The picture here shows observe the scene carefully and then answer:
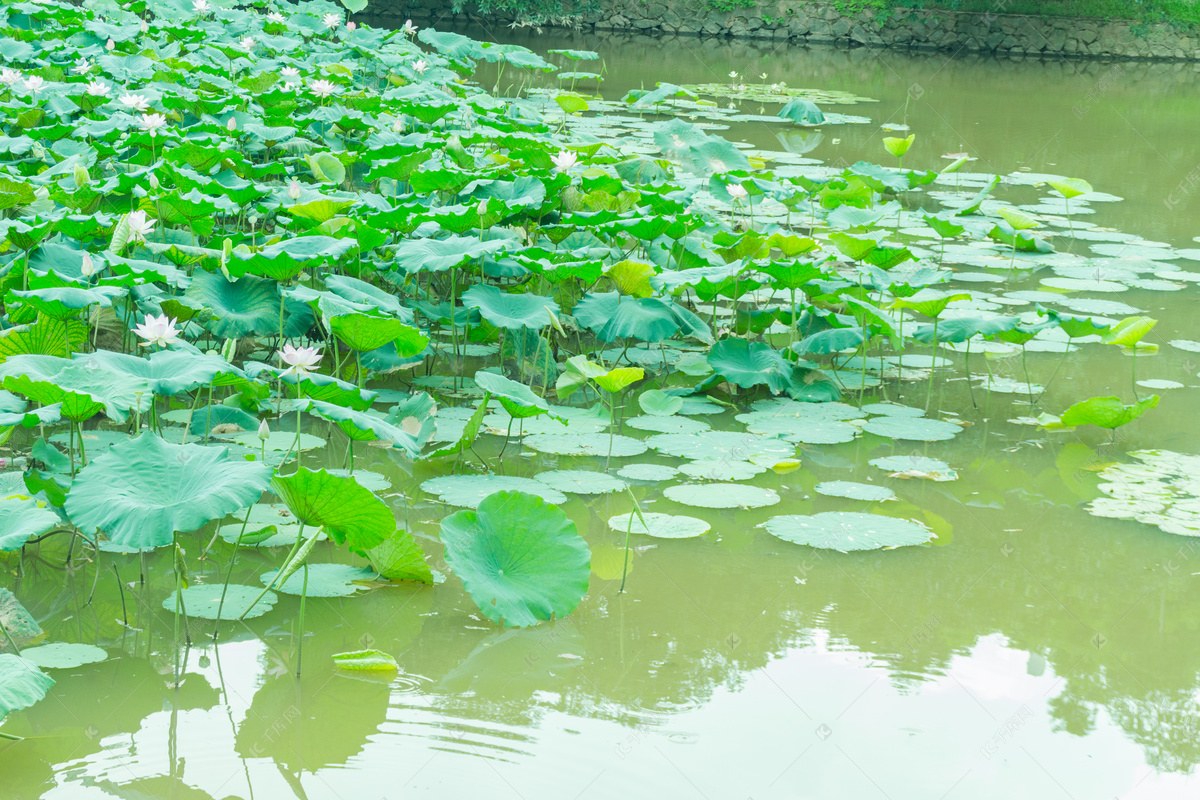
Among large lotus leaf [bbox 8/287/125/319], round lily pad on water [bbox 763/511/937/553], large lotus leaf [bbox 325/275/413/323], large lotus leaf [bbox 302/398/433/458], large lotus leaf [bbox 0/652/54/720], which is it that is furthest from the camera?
large lotus leaf [bbox 325/275/413/323]

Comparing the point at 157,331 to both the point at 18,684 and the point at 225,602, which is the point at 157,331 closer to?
the point at 225,602

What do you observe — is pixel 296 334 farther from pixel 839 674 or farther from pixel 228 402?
pixel 839 674

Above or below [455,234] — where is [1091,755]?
below

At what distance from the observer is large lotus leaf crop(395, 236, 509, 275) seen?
285cm

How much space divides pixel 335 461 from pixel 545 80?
10.0 meters

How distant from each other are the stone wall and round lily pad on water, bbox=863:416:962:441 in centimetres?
1537

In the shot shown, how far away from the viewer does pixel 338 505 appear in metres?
1.72

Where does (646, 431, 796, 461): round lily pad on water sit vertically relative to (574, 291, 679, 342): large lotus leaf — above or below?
below

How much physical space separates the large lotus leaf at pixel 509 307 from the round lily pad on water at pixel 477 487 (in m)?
0.52

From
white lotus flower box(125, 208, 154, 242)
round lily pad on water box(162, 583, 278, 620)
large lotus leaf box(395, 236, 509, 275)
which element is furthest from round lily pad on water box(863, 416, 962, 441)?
white lotus flower box(125, 208, 154, 242)

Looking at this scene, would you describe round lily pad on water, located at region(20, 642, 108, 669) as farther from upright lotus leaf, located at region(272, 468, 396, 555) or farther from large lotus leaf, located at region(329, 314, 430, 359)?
large lotus leaf, located at region(329, 314, 430, 359)

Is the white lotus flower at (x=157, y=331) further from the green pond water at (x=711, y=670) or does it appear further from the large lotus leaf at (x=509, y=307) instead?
the large lotus leaf at (x=509, y=307)

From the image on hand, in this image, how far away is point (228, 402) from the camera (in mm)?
2707

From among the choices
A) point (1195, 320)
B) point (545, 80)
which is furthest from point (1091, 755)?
point (545, 80)
